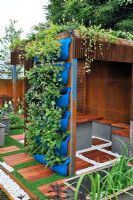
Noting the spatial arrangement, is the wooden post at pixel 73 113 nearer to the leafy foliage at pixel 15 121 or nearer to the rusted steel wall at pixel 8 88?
the leafy foliage at pixel 15 121

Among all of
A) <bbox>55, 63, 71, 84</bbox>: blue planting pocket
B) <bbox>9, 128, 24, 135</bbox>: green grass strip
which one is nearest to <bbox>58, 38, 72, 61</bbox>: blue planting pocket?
<bbox>55, 63, 71, 84</bbox>: blue planting pocket

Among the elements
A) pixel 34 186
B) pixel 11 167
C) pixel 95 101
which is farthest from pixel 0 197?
pixel 95 101

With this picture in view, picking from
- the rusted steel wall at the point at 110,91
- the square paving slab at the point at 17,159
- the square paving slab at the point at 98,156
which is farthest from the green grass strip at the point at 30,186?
the rusted steel wall at the point at 110,91

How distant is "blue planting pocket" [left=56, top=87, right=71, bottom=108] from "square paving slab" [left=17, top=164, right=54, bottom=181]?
1221 mm

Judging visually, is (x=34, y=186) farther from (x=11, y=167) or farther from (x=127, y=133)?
(x=127, y=133)

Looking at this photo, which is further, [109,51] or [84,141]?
[84,141]

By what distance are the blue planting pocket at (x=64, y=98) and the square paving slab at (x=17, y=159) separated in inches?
59.6

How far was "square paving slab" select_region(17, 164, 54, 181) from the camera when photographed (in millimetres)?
4117

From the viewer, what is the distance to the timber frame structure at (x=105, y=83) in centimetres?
400

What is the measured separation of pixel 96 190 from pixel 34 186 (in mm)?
1676

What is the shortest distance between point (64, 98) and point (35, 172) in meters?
1.45

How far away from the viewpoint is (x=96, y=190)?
2.38 meters

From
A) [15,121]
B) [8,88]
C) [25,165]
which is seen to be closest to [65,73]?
[25,165]

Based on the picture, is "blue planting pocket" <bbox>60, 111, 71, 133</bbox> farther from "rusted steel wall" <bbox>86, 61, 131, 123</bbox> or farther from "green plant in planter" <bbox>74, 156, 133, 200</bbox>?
"rusted steel wall" <bbox>86, 61, 131, 123</bbox>
